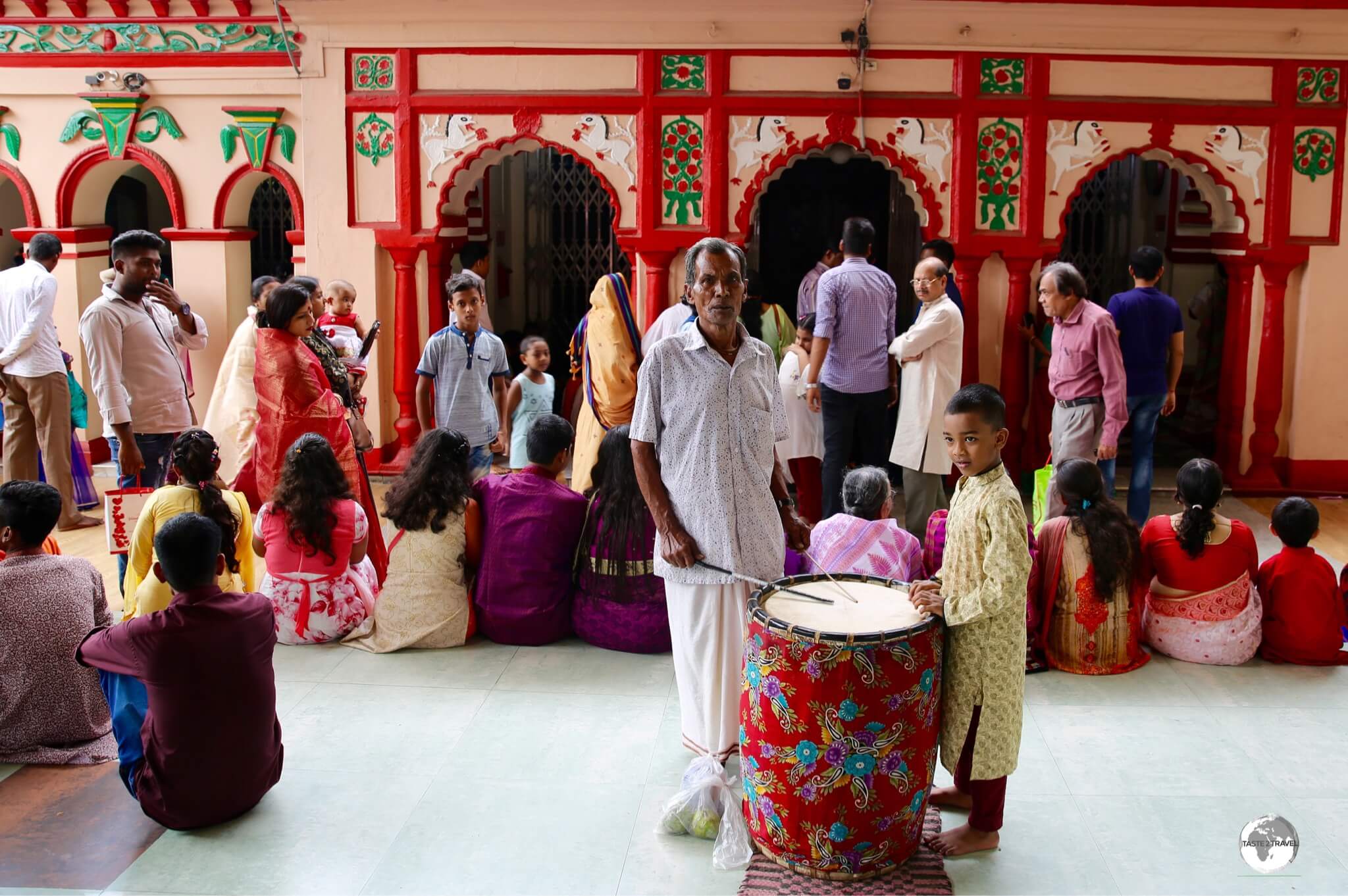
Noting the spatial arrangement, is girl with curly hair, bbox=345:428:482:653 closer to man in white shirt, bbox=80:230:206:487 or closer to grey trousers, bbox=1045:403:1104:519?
man in white shirt, bbox=80:230:206:487

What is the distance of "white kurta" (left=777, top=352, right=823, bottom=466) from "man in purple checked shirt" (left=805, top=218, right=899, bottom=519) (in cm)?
20

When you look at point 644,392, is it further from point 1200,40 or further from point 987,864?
point 1200,40

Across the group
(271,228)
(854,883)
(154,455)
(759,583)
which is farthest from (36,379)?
(854,883)

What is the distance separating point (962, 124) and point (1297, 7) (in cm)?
211

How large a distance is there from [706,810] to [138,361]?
3.83 metres

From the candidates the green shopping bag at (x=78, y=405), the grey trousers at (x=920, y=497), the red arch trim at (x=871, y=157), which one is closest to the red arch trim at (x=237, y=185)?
the green shopping bag at (x=78, y=405)

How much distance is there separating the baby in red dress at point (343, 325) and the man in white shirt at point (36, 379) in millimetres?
1470

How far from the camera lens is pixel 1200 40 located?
800 centimetres

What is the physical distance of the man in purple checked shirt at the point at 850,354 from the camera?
6648 millimetres

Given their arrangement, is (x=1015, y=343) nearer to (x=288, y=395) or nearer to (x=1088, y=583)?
(x=1088, y=583)

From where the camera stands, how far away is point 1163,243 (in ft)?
34.1

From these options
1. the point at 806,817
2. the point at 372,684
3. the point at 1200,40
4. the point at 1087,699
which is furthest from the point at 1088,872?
the point at 1200,40

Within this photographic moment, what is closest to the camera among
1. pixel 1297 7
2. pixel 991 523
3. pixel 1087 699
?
pixel 991 523

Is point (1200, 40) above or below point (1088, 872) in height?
above
